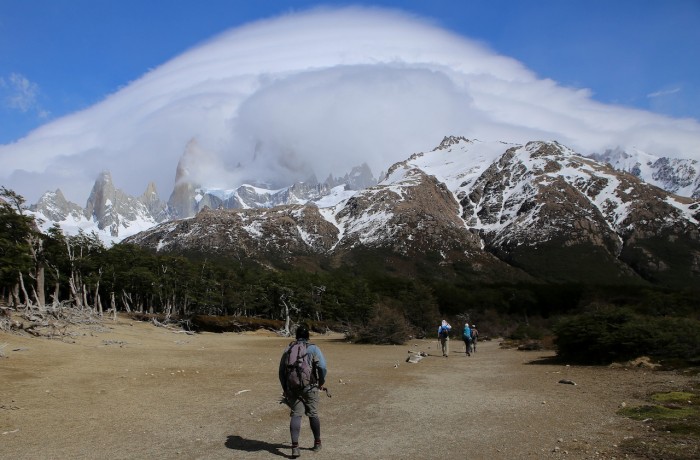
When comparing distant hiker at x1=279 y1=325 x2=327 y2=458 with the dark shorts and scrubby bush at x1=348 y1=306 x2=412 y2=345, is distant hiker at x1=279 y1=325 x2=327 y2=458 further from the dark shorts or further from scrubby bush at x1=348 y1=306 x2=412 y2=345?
scrubby bush at x1=348 y1=306 x2=412 y2=345

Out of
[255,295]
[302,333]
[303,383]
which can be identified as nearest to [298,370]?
[303,383]

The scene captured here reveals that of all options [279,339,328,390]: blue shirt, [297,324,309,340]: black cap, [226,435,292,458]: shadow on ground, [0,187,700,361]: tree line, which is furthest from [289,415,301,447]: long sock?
[0,187,700,361]: tree line

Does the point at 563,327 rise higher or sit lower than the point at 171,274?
lower

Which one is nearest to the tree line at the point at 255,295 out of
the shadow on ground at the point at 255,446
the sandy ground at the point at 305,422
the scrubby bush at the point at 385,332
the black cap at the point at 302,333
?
the scrubby bush at the point at 385,332

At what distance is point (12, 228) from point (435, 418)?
42.3 m

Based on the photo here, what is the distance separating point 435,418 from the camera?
11719mm

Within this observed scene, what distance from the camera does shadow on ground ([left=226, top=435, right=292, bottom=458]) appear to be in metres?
9.07

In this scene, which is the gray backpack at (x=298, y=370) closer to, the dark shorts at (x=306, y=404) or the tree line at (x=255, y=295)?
the dark shorts at (x=306, y=404)

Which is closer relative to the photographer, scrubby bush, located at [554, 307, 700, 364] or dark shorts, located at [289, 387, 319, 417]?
dark shorts, located at [289, 387, 319, 417]

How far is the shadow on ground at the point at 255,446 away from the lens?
29.8ft

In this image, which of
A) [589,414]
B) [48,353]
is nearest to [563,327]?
[589,414]

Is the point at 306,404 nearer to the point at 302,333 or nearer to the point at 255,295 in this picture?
the point at 302,333

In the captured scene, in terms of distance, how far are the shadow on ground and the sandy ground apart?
0.06ft

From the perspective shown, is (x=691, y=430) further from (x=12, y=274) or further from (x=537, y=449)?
(x=12, y=274)
